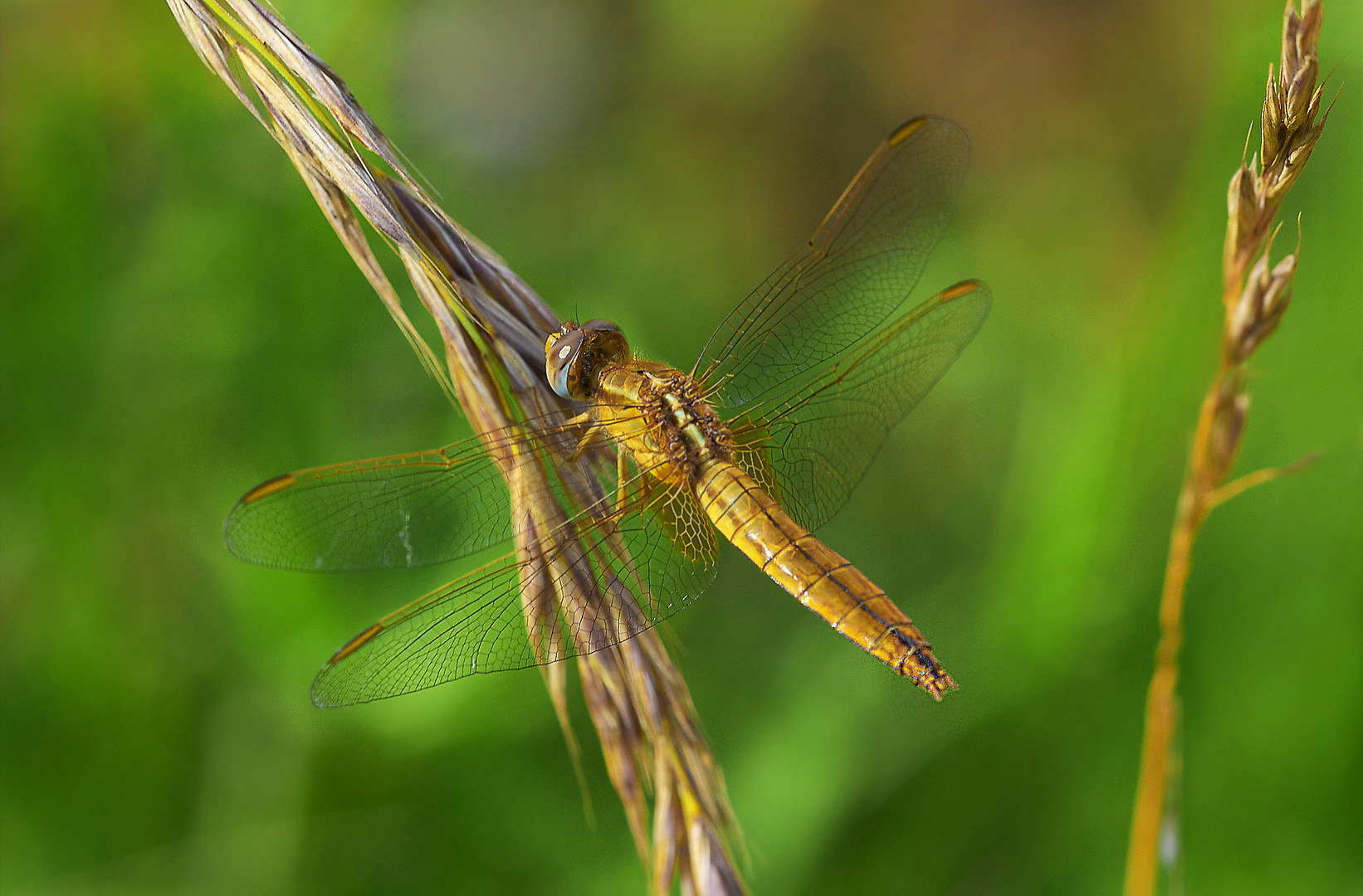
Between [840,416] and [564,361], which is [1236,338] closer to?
[840,416]

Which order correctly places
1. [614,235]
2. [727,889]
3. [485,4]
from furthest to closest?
[485,4]
[614,235]
[727,889]

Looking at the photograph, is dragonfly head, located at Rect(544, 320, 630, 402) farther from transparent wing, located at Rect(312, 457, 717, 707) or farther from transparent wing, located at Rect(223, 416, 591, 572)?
transparent wing, located at Rect(312, 457, 717, 707)

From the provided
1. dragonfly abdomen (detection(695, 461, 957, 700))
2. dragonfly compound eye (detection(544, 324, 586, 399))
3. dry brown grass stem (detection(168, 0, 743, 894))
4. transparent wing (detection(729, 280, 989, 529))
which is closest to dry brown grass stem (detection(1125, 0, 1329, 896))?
dragonfly abdomen (detection(695, 461, 957, 700))

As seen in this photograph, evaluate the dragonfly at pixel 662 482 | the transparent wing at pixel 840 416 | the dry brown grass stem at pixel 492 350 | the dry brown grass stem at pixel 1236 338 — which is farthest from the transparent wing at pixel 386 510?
the dry brown grass stem at pixel 1236 338

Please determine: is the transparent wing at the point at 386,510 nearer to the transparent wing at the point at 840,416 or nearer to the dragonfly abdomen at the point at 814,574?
the dragonfly abdomen at the point at 814,574

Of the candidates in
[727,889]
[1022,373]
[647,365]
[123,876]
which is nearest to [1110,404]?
[1022,373]

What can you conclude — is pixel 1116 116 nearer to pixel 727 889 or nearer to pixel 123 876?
pixel 727 889
